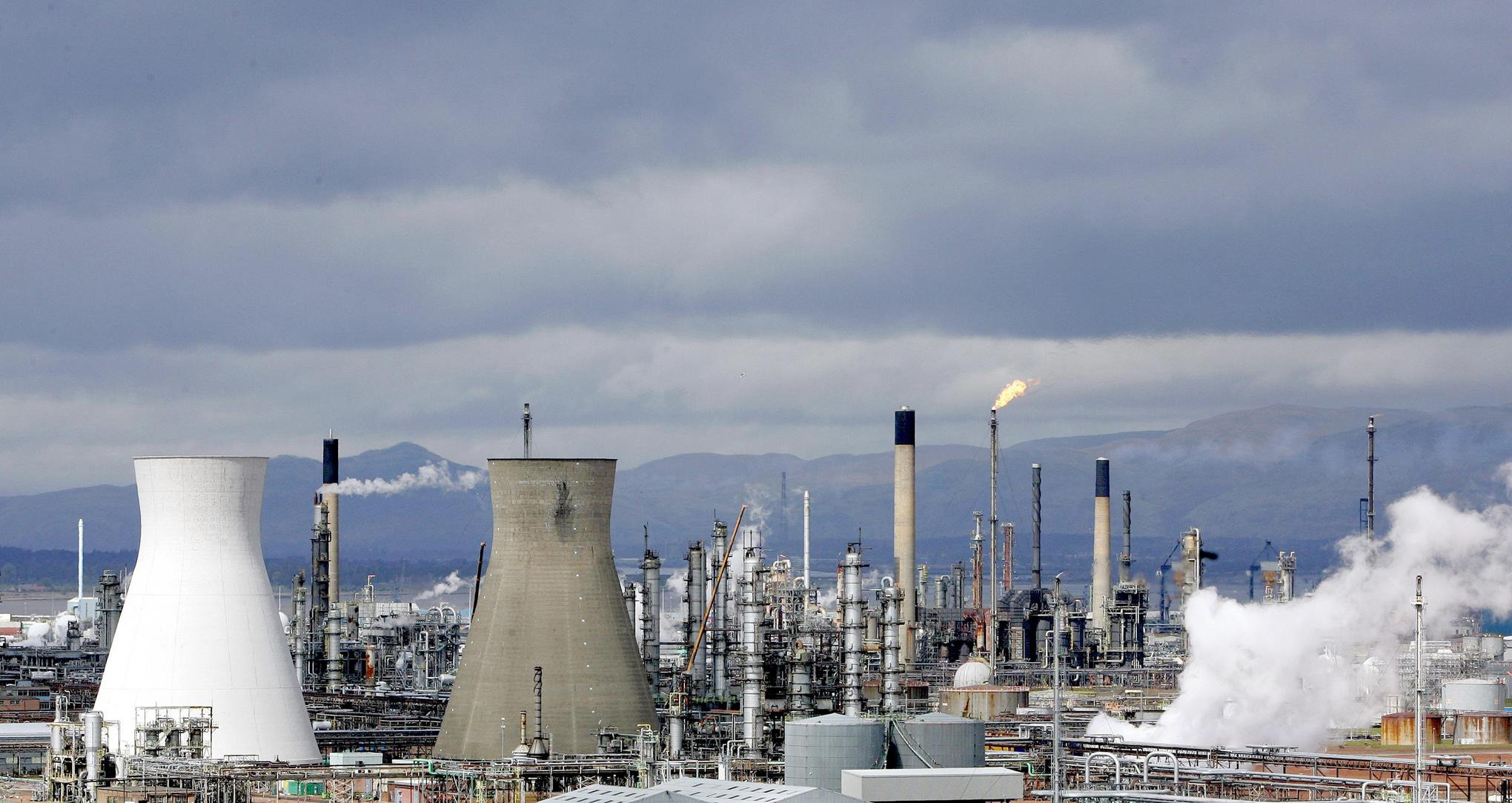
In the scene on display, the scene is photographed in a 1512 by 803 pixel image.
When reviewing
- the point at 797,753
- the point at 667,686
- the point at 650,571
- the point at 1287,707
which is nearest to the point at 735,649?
the point at 650,571

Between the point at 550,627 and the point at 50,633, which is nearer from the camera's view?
the point at 550,627

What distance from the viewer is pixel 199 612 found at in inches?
1901

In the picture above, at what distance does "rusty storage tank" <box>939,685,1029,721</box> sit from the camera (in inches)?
2731

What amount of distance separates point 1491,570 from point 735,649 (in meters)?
22.1

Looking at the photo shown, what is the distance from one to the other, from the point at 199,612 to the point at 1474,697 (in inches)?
1504

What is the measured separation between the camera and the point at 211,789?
43.6 m

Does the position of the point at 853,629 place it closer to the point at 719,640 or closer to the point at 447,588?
the point at 719,640

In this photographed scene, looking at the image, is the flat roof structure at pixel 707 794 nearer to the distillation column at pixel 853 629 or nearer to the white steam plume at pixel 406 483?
the distillation column at pixel 853 629

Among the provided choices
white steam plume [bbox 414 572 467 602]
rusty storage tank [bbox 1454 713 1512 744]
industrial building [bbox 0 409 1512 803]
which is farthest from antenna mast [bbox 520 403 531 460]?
white steam plume [bbox 414 572 467 602]

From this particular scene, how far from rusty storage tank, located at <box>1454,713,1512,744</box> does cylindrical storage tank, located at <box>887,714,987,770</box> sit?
27002 mm

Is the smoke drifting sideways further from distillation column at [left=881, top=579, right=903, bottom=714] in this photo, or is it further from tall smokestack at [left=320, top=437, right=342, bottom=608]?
tall smokestack at [left=320, top=437, right=342, bottom=608]

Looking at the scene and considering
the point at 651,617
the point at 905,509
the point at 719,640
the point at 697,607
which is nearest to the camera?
the point at 651,617

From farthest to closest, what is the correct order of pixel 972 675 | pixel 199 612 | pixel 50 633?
pixel 50 633 < pixel 972 675 < pixel 199 612

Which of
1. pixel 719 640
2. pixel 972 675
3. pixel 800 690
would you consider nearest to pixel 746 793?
pixel 800 690
